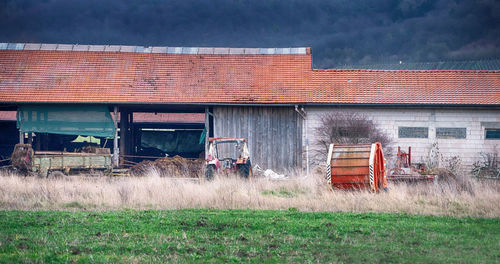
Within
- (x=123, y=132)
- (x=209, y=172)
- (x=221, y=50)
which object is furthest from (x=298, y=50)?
(x=209, y=172)

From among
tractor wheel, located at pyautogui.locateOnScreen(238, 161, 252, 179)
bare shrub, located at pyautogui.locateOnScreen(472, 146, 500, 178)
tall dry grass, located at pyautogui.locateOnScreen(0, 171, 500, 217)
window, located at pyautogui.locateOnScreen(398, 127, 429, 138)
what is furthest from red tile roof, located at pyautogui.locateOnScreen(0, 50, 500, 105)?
tall dry grass, located at pyautogui.locateOnScreen(0, 171, 500, 217)

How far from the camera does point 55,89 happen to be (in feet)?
84.1

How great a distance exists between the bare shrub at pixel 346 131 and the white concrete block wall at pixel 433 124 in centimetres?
38

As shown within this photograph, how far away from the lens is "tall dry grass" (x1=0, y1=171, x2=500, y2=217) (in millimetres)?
12234

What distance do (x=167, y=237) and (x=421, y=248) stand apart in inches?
158

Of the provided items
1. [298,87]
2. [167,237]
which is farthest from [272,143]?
[167,237]

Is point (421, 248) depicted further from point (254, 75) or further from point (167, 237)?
point (254, 75)

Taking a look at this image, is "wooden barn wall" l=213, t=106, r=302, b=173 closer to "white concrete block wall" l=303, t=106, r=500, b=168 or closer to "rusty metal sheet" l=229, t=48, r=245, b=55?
"white concrete block wall" l=303, t=106, r=500, b=168

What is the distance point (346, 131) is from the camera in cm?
2314

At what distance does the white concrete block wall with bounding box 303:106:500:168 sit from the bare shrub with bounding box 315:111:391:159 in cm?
38

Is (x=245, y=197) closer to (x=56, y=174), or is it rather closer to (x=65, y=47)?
(x=56, y=174)

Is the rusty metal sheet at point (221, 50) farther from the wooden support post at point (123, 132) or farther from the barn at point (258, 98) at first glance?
the wooden support post at point (123, 132)

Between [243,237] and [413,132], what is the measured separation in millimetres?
17960

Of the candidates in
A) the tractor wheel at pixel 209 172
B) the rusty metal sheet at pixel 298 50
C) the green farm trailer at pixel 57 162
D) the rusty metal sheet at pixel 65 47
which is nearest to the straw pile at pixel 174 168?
the green farm trailer at pixel 57 162
